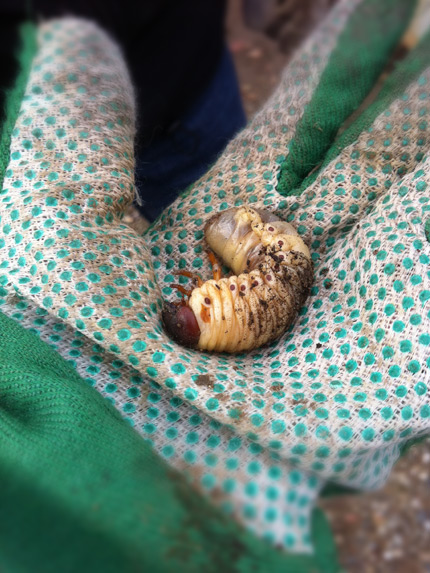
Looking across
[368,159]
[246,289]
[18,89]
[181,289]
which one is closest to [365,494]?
[246,289]

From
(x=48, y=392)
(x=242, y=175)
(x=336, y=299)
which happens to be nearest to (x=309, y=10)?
(x=242, y=175)

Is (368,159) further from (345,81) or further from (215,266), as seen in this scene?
(215,266)

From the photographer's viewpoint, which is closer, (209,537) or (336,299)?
(209,537)

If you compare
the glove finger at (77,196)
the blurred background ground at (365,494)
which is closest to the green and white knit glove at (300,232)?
the glove finger at (77,196)

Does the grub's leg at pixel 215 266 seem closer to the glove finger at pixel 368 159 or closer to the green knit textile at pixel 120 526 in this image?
the glove finger at pixel 368 159

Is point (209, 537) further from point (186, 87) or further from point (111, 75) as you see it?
point (186, 87)
